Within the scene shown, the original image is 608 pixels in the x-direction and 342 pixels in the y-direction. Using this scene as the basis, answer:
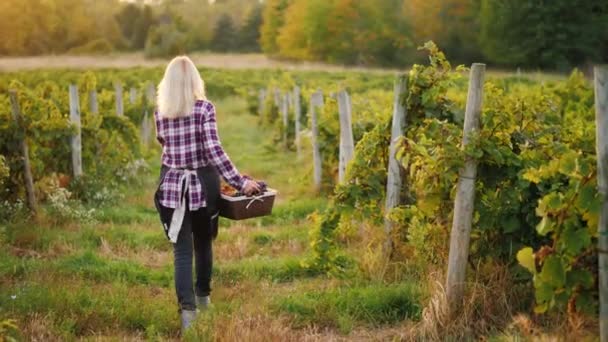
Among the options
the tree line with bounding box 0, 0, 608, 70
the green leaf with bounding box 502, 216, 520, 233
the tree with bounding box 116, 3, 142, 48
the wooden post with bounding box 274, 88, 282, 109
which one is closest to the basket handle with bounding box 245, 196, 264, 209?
the green leaf with bounding box 502, 216, 520, 233

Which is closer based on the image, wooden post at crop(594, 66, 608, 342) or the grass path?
wooden post at crop(594, 66, 608, 342)

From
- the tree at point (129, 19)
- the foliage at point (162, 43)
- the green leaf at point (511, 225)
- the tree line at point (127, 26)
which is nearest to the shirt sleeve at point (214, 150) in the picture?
the green leaf at point (511, 225)

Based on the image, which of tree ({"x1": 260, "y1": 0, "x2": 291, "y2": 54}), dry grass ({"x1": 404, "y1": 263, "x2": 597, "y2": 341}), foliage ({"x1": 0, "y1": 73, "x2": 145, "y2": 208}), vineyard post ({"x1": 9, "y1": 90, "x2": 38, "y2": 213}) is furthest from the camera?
tree ({"x1": 260, "y1": 0, "x2": 291, "y2": 54})

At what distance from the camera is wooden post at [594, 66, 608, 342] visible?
3689 mm

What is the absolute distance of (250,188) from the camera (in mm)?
5230

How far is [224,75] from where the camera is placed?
4303 centimetres

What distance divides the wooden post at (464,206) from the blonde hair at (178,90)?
6.24 feet

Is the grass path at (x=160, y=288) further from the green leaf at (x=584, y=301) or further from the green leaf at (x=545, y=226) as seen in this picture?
the green leaf at (x=545, y=226)

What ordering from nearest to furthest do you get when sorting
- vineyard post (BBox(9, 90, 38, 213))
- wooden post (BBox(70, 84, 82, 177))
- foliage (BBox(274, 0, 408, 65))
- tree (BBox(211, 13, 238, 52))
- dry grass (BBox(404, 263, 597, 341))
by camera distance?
dry grass (BBox(404, 263, 597, 341)) → vineyard post (BBox(9, 90, 38, 213)) → wooden post (BBox(70, 84, 82, 177)) → foliage (BBox(274, 0, 408, 65)) → tree (BBox(211, 13, 238, 52))

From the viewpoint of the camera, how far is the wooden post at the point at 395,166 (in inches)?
243

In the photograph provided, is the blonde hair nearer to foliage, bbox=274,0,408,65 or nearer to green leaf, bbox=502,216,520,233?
green leaf, bbox=502,216,520,233

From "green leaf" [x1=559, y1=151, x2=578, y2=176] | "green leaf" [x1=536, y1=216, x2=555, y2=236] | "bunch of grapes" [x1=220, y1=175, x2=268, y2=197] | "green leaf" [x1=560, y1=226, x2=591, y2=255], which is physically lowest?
"bunch of grapes" [x1=220, y1=175, x2=268, y2=197]

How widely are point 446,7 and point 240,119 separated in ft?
40.6

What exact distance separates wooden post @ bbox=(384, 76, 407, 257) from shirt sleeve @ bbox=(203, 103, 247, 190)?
1612 mm
